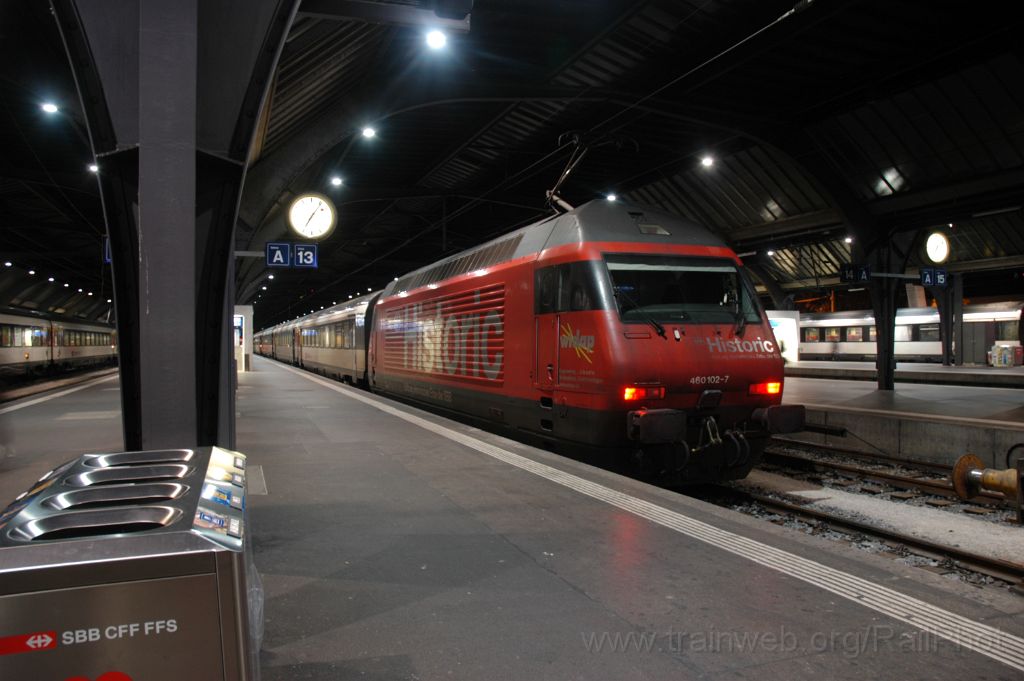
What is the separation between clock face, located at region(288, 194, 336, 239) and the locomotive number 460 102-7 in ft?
31.8

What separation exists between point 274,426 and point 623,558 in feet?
25.7

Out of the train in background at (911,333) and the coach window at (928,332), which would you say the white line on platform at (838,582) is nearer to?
the train in background at (911,333)

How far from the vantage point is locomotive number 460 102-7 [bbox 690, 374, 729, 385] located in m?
7.19

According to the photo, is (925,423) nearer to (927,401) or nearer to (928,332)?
(927,401)

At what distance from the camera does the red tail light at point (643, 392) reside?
6898 millimetres

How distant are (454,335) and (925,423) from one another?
7919mm

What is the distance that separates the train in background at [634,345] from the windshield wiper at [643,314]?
0.04 feet

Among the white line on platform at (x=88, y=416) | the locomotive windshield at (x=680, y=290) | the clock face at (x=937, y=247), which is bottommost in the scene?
the white line on platform at (x=88, y=416)

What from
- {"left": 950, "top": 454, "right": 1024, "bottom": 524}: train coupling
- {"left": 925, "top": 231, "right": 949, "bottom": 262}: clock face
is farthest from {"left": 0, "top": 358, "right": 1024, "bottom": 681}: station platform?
{"left": 925, "top": 231, "right": 949, "bottom": 262}: clock face

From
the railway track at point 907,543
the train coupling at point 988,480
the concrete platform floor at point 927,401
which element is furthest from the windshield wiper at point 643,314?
the concrete platform floor at point 927,401

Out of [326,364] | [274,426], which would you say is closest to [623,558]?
[274,426]

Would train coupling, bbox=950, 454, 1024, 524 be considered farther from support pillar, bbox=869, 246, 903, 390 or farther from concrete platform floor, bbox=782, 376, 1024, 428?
support pillar, bbox=869, 246, 903, 390

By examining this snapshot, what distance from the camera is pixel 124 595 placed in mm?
1421

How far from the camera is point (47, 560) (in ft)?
4.54
